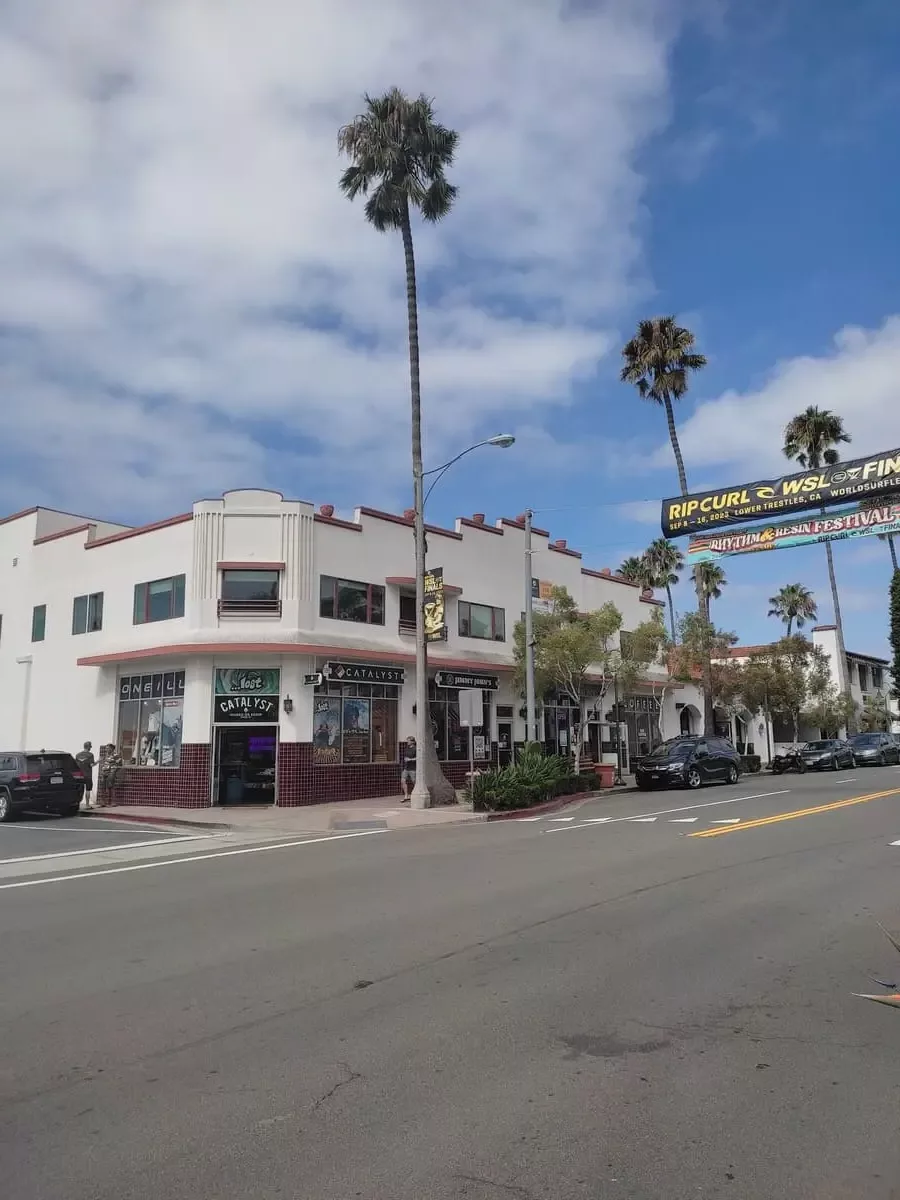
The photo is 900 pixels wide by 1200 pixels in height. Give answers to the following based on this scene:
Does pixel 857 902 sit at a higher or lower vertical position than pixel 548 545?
lower

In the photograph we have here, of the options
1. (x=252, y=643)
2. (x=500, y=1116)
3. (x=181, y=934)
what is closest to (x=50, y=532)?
(x=252, y=643)

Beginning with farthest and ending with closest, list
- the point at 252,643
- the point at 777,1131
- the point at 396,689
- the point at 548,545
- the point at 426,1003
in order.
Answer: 1. the point at 548,545
2. the point at 396,689
3. the point at 252,643
4. the point at 426,1003
5. the point at 777,1131

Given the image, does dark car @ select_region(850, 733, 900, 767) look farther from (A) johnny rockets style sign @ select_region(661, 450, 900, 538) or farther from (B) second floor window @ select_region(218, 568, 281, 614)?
(B) second floor window @ select_region(218, 568, 281, 614)

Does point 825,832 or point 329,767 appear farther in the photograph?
point 329,767

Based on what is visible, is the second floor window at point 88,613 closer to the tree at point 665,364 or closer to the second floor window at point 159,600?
the second floor window at point 159,600

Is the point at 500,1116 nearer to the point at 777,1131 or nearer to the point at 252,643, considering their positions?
the point at 777,1131

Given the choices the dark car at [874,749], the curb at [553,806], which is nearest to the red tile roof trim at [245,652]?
the curb at [553,806]

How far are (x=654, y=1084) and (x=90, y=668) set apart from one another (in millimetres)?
26347

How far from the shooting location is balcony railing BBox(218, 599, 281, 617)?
25.0 meters

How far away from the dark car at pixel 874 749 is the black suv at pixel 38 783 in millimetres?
33850

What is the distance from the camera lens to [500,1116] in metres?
4.34

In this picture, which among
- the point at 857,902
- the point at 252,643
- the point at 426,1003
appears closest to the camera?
the point at 426,1003

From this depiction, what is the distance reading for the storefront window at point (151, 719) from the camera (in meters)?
25.1

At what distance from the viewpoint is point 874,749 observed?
42.8 m
